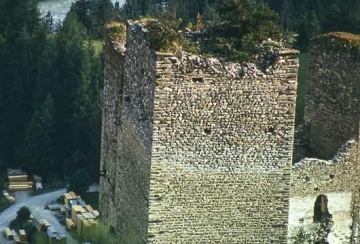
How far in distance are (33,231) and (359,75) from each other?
2166 cm

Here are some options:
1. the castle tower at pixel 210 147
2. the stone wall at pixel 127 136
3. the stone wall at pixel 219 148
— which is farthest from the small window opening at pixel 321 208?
the stone wall at pixel 127 136

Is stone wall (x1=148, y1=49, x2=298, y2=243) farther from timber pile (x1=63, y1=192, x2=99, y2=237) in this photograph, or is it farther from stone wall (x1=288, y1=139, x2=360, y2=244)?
timber pile (x1=63, y1=192, x2=99, y2=237)

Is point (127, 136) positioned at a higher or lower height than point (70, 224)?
higher

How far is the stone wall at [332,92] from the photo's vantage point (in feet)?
88.2

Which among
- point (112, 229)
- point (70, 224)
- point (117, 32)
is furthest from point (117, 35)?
point (70, 224)

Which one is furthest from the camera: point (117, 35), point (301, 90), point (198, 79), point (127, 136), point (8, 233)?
point (301, 90)

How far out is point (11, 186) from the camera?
189 ft

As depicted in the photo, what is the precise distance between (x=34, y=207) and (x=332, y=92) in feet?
87.0

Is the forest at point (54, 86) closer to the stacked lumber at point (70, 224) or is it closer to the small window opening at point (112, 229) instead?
the stacked lumber at point (70, 224)

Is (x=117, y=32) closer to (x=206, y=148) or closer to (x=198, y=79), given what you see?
(x=198, y=79)

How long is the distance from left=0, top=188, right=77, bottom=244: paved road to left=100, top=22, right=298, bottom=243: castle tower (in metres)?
20.7

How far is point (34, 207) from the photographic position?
5209 cm

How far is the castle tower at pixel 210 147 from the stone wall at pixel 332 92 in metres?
3.38

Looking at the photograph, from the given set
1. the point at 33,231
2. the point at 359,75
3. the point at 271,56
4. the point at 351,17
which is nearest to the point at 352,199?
the point at 359,75
